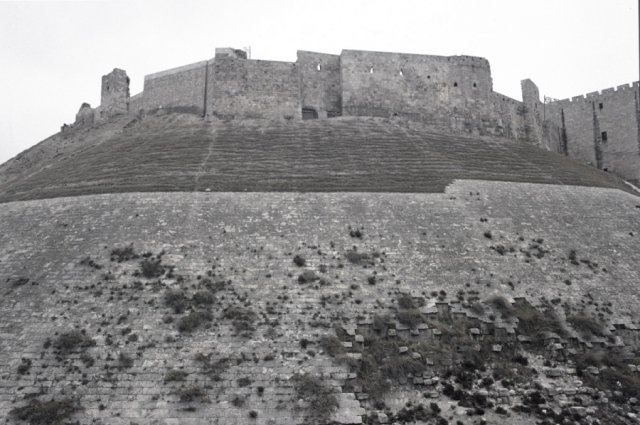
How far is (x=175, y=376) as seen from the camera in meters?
19.5

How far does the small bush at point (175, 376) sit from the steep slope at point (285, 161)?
14015 millimetres

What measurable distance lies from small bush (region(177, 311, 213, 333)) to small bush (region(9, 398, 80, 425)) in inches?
186

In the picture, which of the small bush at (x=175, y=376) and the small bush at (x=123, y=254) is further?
the small bush at (x=123, y=254)

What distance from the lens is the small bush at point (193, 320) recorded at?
70.6 feet

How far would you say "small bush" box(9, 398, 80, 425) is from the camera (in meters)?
17.9

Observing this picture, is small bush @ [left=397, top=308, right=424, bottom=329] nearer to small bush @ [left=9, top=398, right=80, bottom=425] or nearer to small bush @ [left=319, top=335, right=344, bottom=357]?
small bush @ [left=319, top=335, right=344, bottom=357]

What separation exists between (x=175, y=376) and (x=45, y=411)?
441cm

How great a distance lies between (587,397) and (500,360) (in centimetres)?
339

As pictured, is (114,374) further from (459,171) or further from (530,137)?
(530,137)

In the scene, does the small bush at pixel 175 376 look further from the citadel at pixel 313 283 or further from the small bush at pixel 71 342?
the small bush at pixel 71 342

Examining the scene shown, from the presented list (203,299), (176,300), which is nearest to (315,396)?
(203,299)

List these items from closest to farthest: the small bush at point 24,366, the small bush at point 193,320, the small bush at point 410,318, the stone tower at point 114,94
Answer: the small bush at point 24,366, the small bush at point 193,320, the small bush at point 410,318, the stone tower at point 114,94

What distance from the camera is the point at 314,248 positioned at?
2672 centimetres

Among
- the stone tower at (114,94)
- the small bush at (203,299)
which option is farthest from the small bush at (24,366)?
the stone tower at (114,94)
